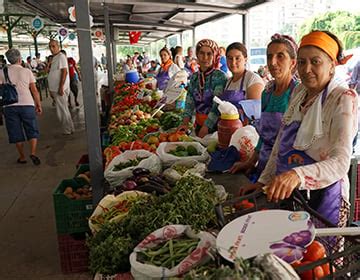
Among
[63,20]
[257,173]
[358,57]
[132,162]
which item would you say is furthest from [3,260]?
[63,20]

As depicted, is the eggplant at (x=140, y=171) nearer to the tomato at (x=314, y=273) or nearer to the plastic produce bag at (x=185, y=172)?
the plastic produce bag at (x=185, y=172)

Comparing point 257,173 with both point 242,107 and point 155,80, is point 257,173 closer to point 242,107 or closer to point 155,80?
point 242,107

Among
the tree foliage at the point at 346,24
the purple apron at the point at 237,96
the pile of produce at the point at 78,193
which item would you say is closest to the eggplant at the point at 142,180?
the pile of produce at the point at 78,193

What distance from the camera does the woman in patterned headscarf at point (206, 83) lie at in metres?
3.62

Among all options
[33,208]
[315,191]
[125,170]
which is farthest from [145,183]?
[33,208]

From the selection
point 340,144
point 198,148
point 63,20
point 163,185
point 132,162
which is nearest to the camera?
point 340,144

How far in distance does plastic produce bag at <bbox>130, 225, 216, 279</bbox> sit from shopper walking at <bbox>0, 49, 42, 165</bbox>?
5222 mm

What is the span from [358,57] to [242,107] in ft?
12.9

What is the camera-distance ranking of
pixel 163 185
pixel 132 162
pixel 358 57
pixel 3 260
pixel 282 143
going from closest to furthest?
pixel 282 143 → pixel 163 185 → pixel 132 162 → pixel 3 260 → pixel 358 57

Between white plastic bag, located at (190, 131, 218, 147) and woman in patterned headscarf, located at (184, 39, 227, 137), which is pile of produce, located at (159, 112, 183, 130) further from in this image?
white plastic bag, located at (190, 131, 218, 147)

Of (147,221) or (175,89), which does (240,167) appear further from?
(175,89)

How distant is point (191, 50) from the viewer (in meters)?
12.1

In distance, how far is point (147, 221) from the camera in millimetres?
1689

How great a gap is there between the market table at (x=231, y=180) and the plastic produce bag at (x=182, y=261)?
88 cm
